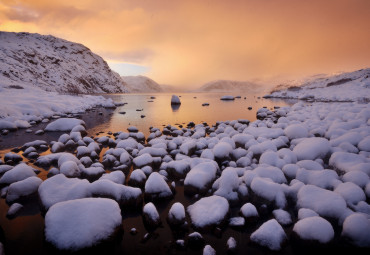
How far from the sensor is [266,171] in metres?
5.43

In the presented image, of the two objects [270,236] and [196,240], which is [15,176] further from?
[270,236]

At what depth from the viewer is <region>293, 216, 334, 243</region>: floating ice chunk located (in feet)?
11.4

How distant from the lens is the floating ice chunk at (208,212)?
4.12m

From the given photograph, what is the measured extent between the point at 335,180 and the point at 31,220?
6964mm

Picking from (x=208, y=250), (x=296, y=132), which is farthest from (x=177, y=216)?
(x=296, y=132)

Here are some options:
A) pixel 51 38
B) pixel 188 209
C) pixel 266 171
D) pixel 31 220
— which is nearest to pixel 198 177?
pixel 188 209

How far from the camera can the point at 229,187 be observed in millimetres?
5066

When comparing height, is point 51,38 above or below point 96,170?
above

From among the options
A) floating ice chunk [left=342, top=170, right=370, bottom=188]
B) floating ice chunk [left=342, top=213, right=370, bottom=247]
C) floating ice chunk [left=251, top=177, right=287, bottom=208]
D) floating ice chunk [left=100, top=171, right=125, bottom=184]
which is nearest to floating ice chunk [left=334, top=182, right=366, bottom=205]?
floating ice chunk [left=342, top=170, right=370, bottom=188]

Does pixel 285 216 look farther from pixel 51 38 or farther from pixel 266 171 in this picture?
pixel 51 38

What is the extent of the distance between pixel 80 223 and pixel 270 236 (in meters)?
3.39

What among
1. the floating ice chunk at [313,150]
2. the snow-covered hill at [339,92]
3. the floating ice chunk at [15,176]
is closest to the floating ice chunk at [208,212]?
the floating ice chunk at [313,150]

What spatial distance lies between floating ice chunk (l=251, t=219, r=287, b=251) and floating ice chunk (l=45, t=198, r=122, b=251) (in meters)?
2.62

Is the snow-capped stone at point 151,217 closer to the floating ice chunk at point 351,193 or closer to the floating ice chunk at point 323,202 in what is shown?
the floating ice chunk at point 323,202
